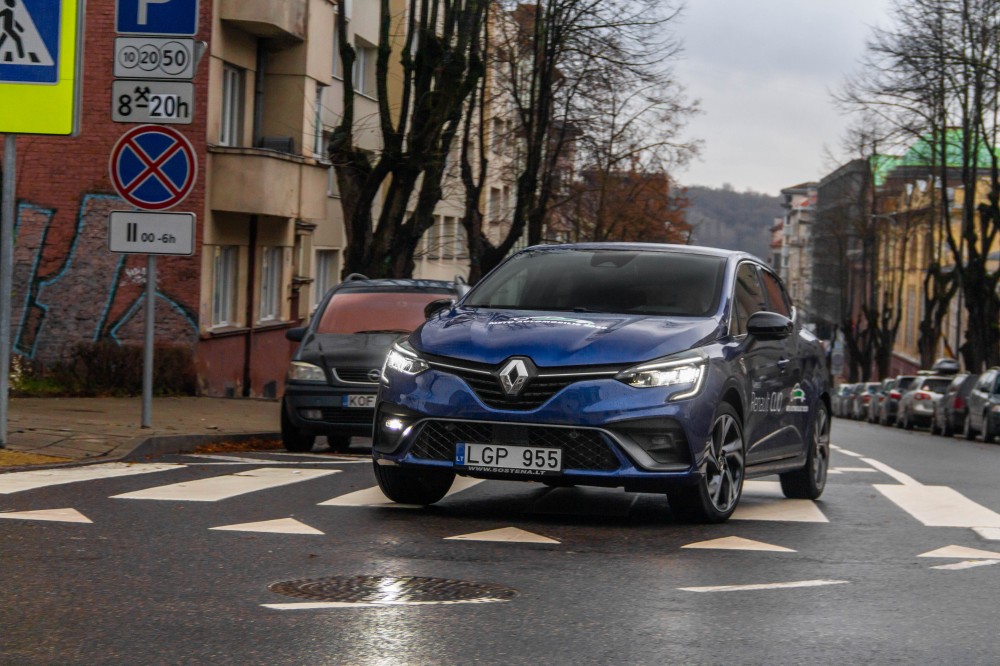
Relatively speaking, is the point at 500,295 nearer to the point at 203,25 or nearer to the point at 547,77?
the point at 203,25

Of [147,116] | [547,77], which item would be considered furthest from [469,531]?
[547,77]

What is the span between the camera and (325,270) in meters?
40.2

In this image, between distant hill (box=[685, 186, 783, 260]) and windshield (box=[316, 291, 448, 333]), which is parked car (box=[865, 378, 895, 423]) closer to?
windshield (box=[316, 291, 448, 333])

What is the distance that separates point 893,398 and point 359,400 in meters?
37.0

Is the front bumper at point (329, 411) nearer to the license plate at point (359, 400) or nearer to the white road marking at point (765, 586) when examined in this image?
the license plate at point (359, 400)

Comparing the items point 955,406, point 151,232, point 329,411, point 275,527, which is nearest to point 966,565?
point 275,527

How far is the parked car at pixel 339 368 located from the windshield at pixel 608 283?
183 inches

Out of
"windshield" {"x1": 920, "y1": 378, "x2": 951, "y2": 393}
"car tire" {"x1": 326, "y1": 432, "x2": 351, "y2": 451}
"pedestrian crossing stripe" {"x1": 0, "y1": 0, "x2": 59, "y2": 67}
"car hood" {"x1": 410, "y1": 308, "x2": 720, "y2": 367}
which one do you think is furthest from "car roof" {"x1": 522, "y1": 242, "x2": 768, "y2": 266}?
"windshield" {"x1": 920, "y1": 378, "x2": 951, "y2": 393}

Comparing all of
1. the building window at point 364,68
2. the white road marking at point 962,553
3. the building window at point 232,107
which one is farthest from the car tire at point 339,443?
the building window at point 364,68

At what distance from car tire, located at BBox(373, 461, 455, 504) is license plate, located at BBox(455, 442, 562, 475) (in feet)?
1.95

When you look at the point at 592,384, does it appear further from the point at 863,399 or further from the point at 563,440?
the point at 863,399

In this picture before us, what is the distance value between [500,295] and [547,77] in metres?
26.8

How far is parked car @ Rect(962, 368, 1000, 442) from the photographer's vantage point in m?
31.7

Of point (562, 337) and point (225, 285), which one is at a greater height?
point (225, 285)
